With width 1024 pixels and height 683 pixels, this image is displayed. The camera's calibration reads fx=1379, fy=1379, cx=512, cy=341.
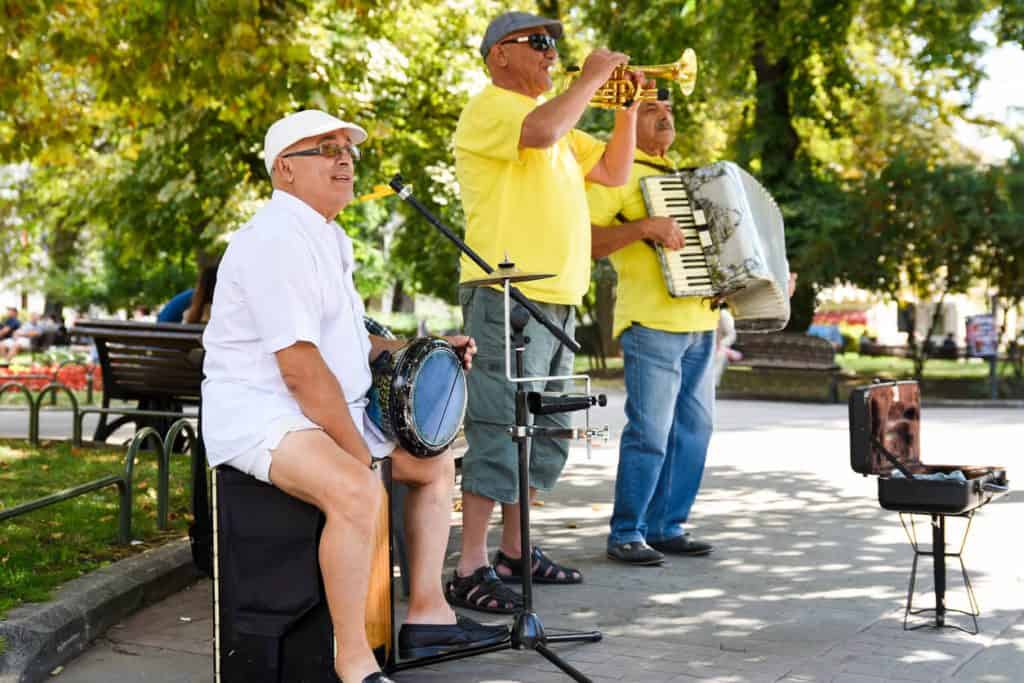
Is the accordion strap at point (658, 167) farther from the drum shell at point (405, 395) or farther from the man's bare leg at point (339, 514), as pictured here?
the man's bare leg at point (339, 514)

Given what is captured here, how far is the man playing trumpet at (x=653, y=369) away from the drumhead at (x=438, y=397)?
7.07 ft

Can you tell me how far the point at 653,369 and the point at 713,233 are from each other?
735mm

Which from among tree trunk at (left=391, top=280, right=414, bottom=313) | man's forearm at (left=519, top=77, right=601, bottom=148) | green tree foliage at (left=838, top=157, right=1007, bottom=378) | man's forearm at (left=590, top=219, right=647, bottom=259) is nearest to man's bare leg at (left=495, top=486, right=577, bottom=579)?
man's forearm at (left=590, top=219, right=647, bottom=259)

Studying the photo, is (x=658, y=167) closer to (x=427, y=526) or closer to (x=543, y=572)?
(x=543, y=572)

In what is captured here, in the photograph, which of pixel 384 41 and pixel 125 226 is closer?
pixel 384 41

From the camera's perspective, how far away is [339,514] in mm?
4145

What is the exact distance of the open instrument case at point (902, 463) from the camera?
4977 mm

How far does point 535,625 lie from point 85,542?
9.52 ft

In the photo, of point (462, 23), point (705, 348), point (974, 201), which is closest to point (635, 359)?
point (705, 348)

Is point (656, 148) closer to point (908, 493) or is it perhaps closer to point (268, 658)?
point (908, 493)

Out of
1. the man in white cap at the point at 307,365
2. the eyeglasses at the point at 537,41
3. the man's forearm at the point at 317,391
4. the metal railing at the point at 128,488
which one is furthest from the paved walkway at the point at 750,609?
the eyeglasses at the point at 537,41

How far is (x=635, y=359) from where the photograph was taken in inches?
267

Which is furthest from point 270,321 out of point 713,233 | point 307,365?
point 713,233

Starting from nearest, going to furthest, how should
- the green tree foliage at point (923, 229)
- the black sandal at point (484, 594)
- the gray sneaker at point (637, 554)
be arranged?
the black sandal at point (484, 594) < the gray sneaker at point (637, 554) < the green tree foliage at point (923, 229)
